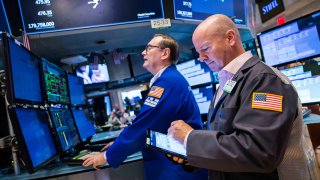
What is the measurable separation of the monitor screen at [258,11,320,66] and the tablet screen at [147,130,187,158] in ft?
5.14

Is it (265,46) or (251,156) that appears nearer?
(251,156)

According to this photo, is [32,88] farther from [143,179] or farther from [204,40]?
[204,40]

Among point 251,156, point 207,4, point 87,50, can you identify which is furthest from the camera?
point 87,50

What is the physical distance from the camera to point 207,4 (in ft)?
10.5

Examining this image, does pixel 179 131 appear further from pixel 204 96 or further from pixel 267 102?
pixel 204 96

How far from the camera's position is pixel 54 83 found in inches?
89.1

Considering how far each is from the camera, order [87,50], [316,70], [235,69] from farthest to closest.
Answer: [87,50] → [316,70] → [235,69]

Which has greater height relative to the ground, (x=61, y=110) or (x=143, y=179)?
(x=61, y=110)

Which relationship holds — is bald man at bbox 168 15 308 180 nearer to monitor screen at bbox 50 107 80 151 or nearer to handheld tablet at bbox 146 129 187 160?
handheld tablet at bbox 146 129 187 160

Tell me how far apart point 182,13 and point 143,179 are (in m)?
1.83

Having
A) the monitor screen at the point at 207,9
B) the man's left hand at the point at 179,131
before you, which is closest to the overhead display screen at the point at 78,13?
the monitor screen at the point at 207,9

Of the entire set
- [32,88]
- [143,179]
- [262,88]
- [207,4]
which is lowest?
[143,179]

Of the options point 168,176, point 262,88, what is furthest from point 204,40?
point 168,176

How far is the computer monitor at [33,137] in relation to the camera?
146 centimetres
